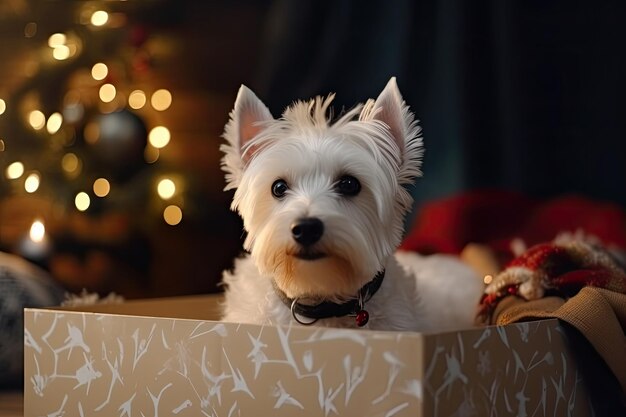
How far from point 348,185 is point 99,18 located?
2.33 metres

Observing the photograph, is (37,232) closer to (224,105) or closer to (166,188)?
A: (166,188)

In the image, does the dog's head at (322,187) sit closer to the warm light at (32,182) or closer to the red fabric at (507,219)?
the red fabric at (507,219)

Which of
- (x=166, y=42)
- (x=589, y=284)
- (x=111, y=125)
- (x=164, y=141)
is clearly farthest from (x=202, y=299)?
(x=166, y=42)

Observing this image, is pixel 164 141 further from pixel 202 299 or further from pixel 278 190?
pixel 278 190

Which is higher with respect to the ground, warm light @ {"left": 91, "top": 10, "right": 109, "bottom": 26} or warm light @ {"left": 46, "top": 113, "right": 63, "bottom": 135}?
warm light @ {"left": 91, "top": 10, "right": 109, "bottom": 26}

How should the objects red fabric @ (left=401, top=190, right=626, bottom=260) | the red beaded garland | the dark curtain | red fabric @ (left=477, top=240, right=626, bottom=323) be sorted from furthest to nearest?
the dark curtain, red fabric @ (left=401, top=190, right=626, bottom=260), red fabric @ (left=477, top=240, right=626, bottom=323), the red beaded garland

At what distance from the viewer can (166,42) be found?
3.71 m

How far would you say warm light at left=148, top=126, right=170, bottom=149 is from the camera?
354cm

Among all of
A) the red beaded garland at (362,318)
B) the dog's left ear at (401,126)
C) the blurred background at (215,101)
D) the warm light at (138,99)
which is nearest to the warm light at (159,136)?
the blurred background at (215,101)

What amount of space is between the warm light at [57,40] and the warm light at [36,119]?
0.30m

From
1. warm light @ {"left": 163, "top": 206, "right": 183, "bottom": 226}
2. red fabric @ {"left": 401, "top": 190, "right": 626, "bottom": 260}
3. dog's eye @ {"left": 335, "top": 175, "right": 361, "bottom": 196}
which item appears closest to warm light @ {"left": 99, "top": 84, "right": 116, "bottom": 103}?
warm light @ {"left": 163, "top": 206, "right": 183, "bottom": 226}

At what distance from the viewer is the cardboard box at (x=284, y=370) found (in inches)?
44.1

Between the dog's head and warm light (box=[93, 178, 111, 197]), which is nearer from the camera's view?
the dog's head

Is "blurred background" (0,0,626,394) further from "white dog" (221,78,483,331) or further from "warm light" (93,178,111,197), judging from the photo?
"white dog" (221,78,483,331)
